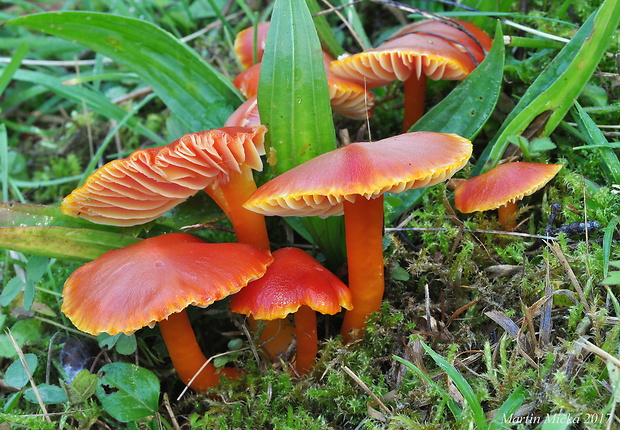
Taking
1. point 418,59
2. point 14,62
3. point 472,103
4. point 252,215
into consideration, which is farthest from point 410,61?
point 14,62

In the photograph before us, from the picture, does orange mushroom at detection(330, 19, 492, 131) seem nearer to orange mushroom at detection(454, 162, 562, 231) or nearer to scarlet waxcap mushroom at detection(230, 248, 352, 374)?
orange mushroom at detection(454, 162, 562, 231)

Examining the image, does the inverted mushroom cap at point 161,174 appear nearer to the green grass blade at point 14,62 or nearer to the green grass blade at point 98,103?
the green grass blade at point 98,103

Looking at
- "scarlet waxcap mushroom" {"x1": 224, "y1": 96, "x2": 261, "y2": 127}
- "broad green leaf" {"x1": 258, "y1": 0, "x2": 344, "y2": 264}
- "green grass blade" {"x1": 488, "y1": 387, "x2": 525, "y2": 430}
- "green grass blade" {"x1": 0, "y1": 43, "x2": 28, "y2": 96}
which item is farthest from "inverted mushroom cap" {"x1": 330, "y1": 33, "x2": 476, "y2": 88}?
"green grass blade" {"x1": 0, "y1": 43, "x2": 28, "y2": 96}

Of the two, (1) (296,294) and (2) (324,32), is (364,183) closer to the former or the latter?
(1) (296,294)

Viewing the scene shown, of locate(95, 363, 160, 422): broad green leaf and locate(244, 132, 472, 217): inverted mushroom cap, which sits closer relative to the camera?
locate(244, 132, 472, 217): inverted mushroom cap

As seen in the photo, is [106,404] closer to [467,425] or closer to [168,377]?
[168,377]

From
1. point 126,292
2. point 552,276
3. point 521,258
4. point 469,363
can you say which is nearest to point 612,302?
point 552,276
